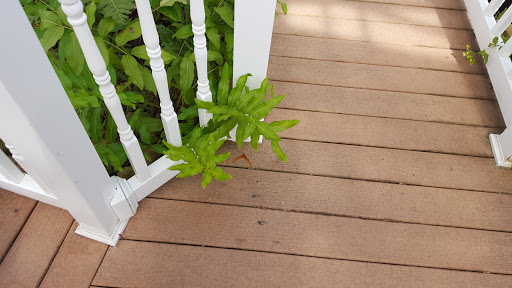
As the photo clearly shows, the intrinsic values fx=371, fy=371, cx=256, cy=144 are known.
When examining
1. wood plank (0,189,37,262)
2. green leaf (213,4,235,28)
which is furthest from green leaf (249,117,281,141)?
wood plank (0,189,37,262)

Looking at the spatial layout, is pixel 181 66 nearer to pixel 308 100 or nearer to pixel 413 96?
pixel 308 100

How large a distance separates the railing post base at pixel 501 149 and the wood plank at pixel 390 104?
0.36ft

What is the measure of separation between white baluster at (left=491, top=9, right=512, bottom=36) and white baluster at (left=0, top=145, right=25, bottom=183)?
221 centimetres

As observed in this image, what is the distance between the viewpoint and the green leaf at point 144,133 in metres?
1.42

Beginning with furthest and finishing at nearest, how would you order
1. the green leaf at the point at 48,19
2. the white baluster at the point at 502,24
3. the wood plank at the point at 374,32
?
1. the wood plank at the point at 374,32
2. the white baluster at the point at 502,24
3. the green leaf at the point at 48,19

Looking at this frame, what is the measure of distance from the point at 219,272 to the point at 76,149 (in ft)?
2.22

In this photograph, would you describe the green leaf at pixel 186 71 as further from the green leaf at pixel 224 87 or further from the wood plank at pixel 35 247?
the wood plank at pixel 35 247

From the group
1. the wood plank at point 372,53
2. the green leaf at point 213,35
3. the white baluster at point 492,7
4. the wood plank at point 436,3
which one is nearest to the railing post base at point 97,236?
the green leaf at point 213,35

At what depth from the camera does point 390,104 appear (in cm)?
185

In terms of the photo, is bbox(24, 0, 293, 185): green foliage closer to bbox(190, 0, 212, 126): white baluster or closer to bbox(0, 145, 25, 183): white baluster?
bbox(190, 0, 212, 126): white baluster

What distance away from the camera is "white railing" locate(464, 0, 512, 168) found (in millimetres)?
1685


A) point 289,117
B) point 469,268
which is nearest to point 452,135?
point 469,268

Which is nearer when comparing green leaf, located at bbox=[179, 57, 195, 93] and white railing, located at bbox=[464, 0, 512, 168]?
green leaf, located at bbox=[179, 57, 195, 93]

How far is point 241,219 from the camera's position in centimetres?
147
